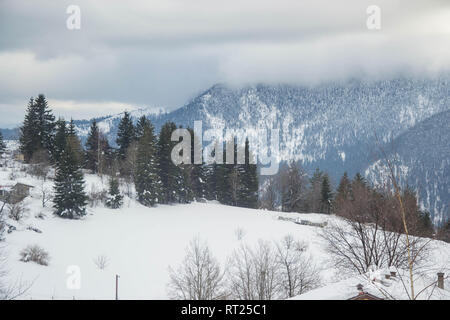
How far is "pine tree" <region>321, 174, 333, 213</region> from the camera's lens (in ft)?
215

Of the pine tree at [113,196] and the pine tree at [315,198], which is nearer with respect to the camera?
the pine tree at [113,196]

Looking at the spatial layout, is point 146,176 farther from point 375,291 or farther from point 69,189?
point 375,291

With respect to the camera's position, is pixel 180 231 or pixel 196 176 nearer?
pixel 180 231

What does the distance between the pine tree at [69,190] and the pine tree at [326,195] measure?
37.9 m

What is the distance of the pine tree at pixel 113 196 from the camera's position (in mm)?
47875

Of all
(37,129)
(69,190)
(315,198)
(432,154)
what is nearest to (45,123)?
(37,129)

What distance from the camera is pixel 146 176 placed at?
53.8m

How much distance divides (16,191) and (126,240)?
1186cm

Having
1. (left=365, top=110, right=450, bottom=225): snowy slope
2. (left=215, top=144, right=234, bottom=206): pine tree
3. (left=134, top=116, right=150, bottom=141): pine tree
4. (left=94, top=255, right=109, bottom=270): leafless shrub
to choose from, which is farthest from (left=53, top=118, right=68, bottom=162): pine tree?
(left=365, top=110, right=450, bottom=225): snowy slope

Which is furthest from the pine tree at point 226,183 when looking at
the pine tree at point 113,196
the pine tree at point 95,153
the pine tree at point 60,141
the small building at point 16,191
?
the small building at point 16,191

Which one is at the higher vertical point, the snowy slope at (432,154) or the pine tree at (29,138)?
the snowy slope at (432,154)

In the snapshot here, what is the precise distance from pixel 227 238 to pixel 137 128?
2942cm

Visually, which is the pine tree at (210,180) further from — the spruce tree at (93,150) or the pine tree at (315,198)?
the spruce tree at (93,150)
